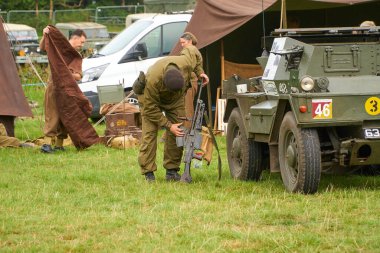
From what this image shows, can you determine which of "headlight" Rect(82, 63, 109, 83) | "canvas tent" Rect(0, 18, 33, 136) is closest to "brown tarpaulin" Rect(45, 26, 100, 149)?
"canvas tent" Rect(0, 18, 33, 136)

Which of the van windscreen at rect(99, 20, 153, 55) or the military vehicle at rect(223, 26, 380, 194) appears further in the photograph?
the van windscreen at rect(99, 20, 153, 55)

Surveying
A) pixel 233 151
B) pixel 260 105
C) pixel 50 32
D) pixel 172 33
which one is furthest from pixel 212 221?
pixel 172 33

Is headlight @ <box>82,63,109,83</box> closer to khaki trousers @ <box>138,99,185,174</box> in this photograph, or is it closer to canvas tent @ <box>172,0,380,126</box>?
canvas tent @ <box>172,0,380,126</box>

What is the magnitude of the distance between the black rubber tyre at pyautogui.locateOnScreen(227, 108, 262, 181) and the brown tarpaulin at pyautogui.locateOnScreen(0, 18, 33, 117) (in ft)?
17.4

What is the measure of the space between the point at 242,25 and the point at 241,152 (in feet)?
21.0

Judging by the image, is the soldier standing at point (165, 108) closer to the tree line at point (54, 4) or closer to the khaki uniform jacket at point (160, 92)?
the khaki uniform jacket at point (160, 92)

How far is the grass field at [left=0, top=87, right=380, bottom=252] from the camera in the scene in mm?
8250

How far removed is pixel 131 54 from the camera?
20.3m

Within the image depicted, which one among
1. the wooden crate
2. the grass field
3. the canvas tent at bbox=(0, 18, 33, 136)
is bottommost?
the grass field

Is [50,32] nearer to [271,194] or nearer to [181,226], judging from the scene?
[271,194]

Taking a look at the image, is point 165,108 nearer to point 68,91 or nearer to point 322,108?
point 322,108

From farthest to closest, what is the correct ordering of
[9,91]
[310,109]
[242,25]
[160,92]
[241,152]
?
[242,25], [9,91], [241,152], [160,92], [310,109]

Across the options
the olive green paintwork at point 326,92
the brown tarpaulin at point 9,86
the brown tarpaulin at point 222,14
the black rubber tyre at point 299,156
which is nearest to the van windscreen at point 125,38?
the brown tarpaulin at point 222,14

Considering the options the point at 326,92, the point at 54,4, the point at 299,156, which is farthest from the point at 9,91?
the point at 54,4
